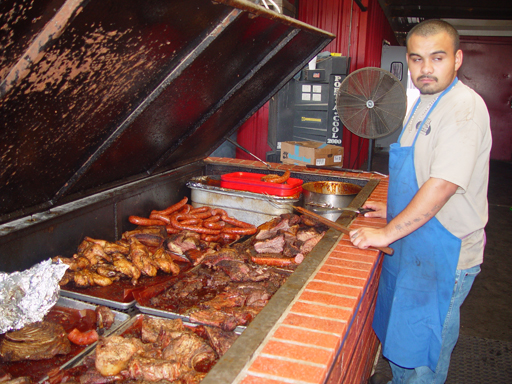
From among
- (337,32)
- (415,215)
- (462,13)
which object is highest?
(462,13)

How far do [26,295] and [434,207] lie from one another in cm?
215

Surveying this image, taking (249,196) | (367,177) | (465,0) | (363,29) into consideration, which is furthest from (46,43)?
(465,0)

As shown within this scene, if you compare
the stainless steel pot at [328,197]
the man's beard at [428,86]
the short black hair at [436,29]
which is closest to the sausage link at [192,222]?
the stainless steel pot at [328,197]

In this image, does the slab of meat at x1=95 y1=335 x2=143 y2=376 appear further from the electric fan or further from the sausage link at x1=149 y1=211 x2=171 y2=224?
the electric fan

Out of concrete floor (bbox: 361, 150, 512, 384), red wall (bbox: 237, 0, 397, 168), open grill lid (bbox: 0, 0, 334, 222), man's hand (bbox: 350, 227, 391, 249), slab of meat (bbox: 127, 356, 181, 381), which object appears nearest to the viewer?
open grill lid (bbox: 0, 0, 334, 222)

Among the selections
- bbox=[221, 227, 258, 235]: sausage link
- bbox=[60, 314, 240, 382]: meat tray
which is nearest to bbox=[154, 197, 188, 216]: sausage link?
bbox=[221, 227, 258, 235]: sausage link

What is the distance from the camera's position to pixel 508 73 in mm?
15391

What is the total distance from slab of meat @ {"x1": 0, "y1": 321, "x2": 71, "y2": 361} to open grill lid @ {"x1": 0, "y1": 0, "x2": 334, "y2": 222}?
2.13ft

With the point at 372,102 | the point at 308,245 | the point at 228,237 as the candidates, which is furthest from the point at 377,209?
the point at 372,102

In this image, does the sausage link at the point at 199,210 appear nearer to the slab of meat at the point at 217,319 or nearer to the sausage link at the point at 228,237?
the sausage link at the point at 228,237

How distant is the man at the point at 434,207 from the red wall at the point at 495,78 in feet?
49.0

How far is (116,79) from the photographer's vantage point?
2.17 m

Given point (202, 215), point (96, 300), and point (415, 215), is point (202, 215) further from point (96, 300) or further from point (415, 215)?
point (415, 215)

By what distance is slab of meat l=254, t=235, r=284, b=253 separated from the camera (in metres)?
3.24
